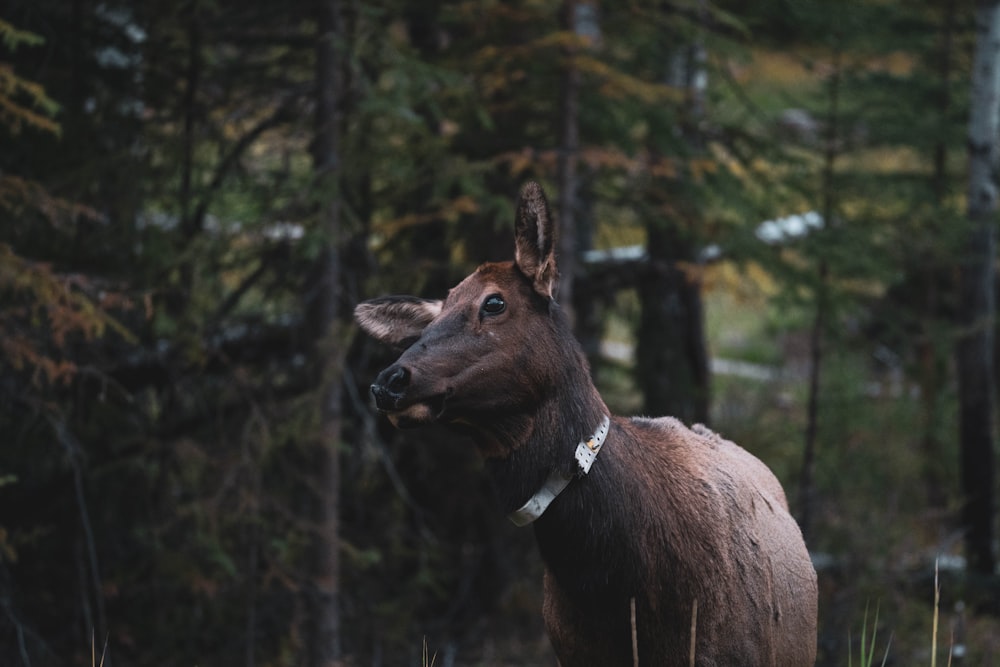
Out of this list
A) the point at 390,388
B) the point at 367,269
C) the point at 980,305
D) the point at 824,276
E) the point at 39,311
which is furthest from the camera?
the point at 980,305

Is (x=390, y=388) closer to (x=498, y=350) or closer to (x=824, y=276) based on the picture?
(x=498, y=350)

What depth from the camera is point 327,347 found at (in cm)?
937

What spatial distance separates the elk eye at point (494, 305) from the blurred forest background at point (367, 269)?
398 centimetres

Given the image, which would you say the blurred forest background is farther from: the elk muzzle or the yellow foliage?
the elk muzzle

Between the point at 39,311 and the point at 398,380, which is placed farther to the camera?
the point at 39,311

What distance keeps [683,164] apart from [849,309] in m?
2.84

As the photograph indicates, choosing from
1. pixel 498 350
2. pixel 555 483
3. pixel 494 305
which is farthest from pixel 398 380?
pixel 555 483

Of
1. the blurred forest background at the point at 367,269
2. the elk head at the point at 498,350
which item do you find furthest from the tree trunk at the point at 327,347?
the elk head at the point at 498,350

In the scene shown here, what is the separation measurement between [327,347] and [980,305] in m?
8.38

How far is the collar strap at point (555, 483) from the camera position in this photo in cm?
409

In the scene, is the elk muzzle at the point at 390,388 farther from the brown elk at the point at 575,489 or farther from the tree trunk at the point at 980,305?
the tree trunk at the point at 980,305

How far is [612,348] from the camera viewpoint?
2302 cm

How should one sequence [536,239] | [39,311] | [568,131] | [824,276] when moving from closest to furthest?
[536,239], [39,311], [568,131], [824,276]

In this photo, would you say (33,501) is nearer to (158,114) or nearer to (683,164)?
(158,114)
